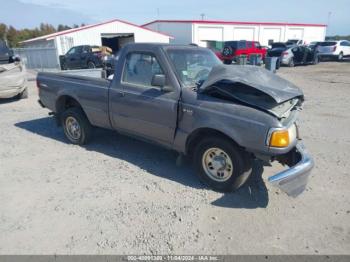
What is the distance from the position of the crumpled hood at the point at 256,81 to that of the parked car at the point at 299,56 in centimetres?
1945

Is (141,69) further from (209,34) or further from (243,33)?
(243,33)

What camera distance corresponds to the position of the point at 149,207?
3633 millimetres

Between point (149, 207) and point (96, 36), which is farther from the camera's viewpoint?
point (96, 36)

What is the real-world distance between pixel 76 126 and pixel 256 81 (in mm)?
3492

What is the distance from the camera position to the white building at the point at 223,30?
1574 inches

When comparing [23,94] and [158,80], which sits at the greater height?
[158,80]

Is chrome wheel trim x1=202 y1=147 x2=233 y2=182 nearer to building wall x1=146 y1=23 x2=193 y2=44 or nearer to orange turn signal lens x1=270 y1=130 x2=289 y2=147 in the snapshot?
orange turn signal lens x1=270 y1=130 x2=289 y2=147

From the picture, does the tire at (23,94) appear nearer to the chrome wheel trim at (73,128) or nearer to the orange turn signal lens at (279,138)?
the chrome wheel trim at (73,128)

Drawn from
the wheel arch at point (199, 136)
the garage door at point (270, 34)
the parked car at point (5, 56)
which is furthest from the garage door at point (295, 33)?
the wheel arch at point (199, 136)

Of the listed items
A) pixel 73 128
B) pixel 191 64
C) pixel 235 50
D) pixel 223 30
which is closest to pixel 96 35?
pixel 235 50

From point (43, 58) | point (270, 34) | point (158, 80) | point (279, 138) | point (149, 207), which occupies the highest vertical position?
point (158, 80)

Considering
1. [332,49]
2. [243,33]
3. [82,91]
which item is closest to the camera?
[82,91]

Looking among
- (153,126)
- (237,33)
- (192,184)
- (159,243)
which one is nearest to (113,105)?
(153,126)

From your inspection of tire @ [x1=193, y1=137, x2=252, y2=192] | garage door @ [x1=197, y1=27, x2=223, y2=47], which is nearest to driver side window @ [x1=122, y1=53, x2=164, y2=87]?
tire @ [x1=193, y1=137, x2=252, y2=192]
